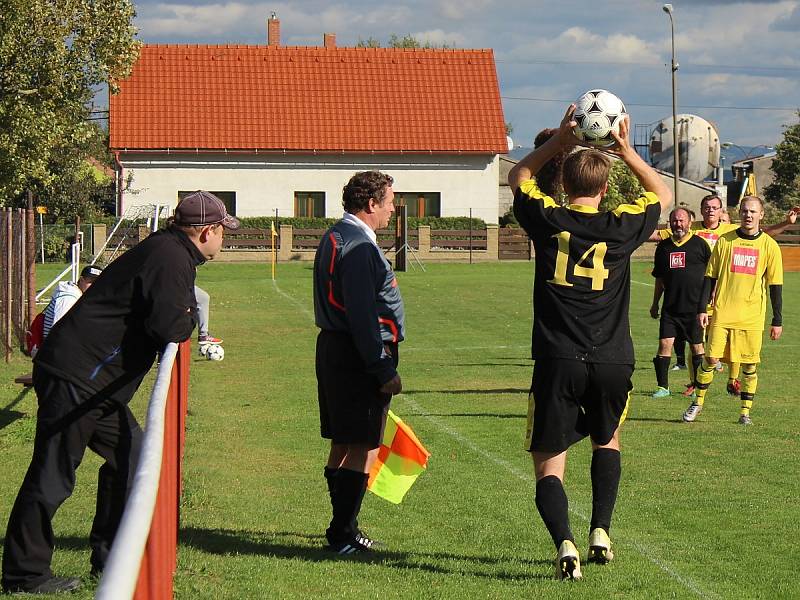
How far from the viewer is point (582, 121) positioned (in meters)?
6.11

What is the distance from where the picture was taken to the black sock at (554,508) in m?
5.75

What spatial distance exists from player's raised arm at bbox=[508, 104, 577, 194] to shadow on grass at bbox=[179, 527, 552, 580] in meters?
1.89

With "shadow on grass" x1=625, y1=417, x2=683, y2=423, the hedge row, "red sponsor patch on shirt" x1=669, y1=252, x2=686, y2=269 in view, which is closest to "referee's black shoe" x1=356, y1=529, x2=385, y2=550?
"shadow on grass" x1=625, y1=417, x2=683, y2=423

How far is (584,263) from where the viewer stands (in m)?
5.78

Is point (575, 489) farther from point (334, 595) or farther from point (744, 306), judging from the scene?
point (744, 306)

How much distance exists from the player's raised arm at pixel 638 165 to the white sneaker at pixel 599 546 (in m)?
1.61

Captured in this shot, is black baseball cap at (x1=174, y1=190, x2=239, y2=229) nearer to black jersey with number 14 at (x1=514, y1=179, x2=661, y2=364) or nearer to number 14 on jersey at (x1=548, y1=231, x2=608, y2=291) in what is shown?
black jersey with number 14 at (x1=514, y1=179, x2=661, y2=364)

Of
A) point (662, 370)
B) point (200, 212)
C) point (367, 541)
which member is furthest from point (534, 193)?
point (662, 370)

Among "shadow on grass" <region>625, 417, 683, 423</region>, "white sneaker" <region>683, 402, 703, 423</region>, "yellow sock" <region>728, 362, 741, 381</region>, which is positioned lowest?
"shadow on grass" <region>625, 417, 683, 423</region>

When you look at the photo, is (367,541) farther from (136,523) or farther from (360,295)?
(136,523)

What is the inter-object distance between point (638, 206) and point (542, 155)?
53cm

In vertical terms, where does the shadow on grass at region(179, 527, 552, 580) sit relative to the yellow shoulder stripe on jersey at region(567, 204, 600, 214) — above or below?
below

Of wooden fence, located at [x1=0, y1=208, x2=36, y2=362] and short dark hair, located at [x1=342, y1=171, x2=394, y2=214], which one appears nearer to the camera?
short dark hair, located at [x1=342, y1=171, x2=394, y2=214]

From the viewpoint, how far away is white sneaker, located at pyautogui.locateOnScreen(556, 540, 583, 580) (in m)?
5.70
